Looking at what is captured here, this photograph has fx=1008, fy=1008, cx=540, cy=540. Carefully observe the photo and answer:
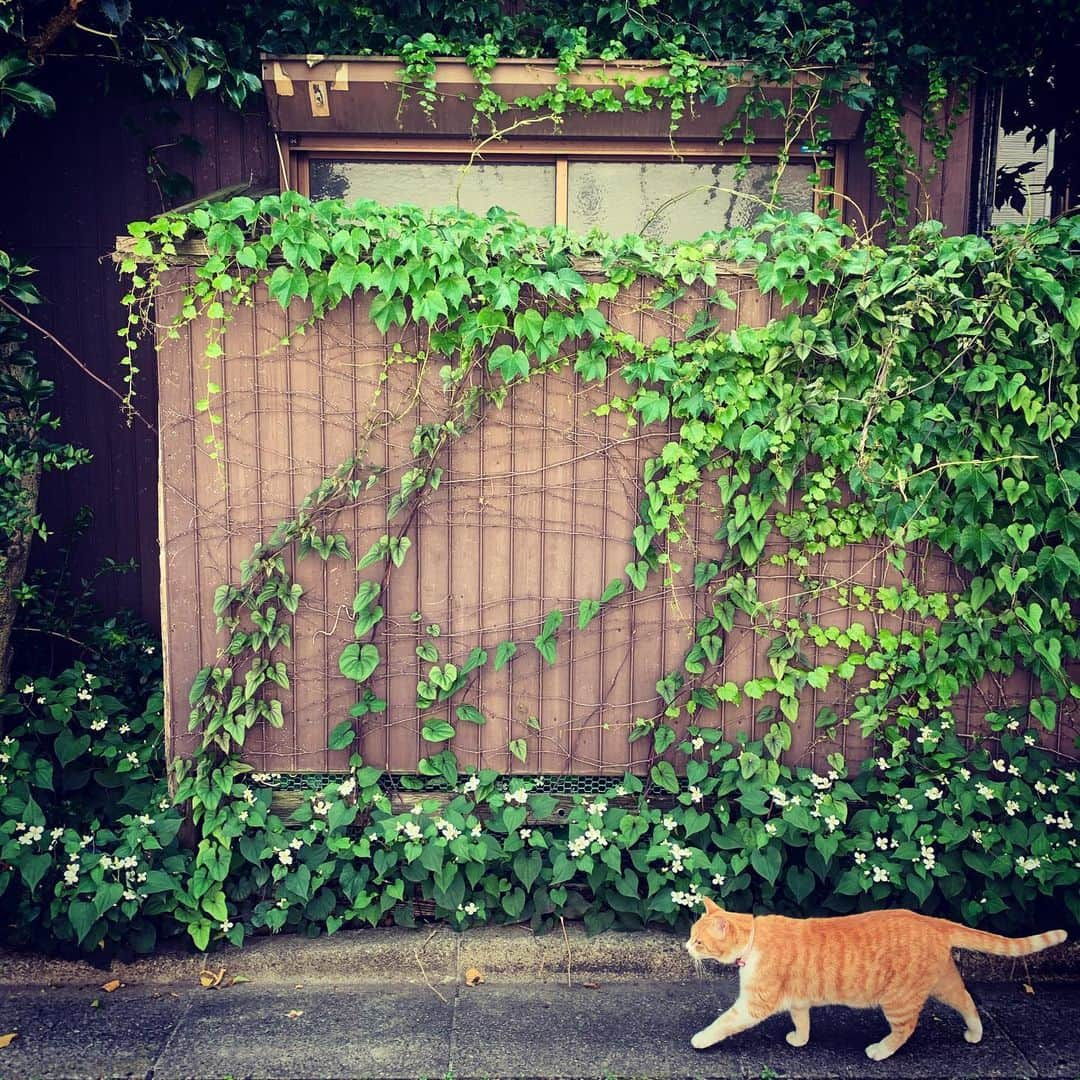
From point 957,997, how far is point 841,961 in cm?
46

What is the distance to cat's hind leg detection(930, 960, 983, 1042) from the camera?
11.0ft

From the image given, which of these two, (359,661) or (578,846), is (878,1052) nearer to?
(578,846)

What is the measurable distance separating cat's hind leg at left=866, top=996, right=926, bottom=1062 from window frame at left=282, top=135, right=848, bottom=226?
3814 millimetres

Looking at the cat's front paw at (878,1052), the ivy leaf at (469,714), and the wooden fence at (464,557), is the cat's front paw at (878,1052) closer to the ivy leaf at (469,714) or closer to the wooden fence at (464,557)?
the wooden fence at (464,557)

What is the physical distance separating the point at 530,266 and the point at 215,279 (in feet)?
3.85

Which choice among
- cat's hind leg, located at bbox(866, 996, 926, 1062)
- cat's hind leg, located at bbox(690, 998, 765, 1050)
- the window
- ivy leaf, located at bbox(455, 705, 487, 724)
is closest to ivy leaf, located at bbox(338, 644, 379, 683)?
ivy leaf, located at bbox(455, 705, 487, 724)

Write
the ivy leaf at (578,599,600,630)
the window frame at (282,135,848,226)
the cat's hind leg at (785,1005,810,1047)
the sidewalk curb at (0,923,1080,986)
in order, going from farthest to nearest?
the window frame at (282,135,848,226), the ivy leaf at (578,599,600,630), the sidewalk curb at (0,923,1080,986), the cat's hind leg at (785,1005,810,1047)

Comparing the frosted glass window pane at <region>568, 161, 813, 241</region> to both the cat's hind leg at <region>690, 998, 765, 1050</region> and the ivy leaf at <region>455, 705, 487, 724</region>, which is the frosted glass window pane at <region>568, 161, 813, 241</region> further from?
the cat's hind leg at <region>690, 998, 765, 1050</region>

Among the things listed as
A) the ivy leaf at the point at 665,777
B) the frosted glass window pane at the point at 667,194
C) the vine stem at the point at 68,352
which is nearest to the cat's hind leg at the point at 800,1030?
the ivy leaf at the point at 665,777

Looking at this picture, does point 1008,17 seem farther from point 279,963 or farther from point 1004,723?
point 279,963

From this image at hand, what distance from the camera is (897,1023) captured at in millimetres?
3311

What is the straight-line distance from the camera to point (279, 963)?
12.7ft

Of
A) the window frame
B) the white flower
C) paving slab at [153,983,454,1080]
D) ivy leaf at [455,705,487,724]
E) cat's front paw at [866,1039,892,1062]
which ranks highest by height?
the window frame

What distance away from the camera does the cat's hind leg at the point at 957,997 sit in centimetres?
335
